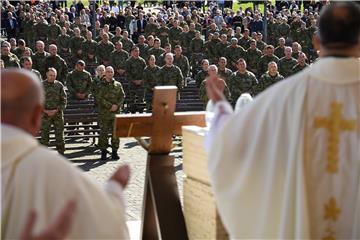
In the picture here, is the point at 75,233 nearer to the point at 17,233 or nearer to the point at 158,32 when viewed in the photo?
the point at 17,233

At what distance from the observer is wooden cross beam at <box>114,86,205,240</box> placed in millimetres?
5590

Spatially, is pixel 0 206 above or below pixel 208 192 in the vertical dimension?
above

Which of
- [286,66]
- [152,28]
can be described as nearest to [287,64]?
[286,66]

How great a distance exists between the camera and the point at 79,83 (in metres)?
Result: 15.4

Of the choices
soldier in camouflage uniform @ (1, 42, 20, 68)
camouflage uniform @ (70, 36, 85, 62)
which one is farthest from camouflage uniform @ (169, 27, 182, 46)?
soldier in camouflage uniform @ (1, 42, 20, 68)

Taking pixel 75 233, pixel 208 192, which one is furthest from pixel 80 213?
pixel 208 192

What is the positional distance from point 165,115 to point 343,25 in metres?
1.97

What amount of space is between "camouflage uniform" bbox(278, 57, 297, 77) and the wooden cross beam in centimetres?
1243

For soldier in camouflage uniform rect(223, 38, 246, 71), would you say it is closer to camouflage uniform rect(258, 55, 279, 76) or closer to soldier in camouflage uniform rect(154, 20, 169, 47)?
camouflage uniform rect(258, 55, 279, 76)

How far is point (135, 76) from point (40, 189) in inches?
604

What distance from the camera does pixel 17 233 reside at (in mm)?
3117

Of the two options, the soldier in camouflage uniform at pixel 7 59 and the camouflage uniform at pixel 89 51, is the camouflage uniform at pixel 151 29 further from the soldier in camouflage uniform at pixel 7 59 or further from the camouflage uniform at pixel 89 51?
the soldier in camouflage uniform at pixel 7 59

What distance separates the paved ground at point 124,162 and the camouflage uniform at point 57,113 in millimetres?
388

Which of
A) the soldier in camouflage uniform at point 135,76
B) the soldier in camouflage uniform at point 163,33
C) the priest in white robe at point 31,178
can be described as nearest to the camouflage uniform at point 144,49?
the soldier in camouflage uniform at point 135,76
